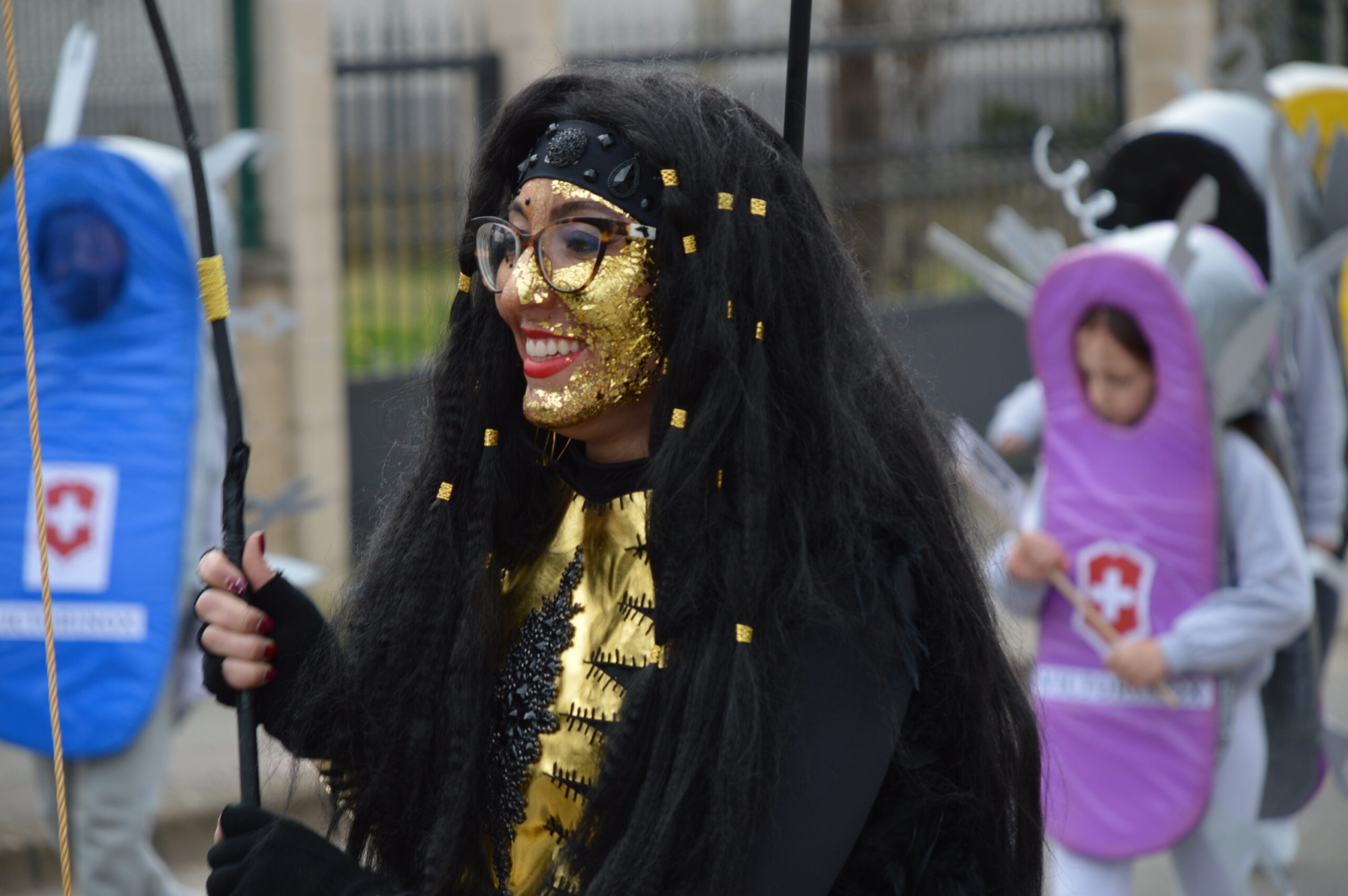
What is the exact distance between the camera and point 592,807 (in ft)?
5.58

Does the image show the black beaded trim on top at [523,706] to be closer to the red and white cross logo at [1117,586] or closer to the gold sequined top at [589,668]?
the gold sequined top at [589,668]

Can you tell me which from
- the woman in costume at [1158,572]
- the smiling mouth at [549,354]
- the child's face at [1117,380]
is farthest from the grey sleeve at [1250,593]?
the smiling mouth at [549,354]

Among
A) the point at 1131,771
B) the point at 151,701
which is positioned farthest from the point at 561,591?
the point at 151,701

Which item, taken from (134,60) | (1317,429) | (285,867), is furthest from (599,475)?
(134,60)

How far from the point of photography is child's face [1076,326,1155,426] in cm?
364

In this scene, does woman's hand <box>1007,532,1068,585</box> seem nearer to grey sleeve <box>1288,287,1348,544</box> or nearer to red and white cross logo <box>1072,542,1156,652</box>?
red and white cross logo <box>1072,542,1156,652</box>

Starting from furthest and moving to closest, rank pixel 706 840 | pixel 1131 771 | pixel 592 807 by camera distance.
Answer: pixel 1131 771
pixel 592 807
pixel 706 840

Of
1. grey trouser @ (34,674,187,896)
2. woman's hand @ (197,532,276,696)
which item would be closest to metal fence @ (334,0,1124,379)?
grey trouser @ (34,674,187,896)

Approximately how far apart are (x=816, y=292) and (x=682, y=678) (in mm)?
483

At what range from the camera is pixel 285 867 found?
1690 millimetres

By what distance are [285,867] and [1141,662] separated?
2.29 meters

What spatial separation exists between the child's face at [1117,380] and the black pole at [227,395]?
2.29 metres

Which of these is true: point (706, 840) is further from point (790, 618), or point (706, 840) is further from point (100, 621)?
point (100, 621)

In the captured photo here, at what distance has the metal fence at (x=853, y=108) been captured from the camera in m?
8.09
